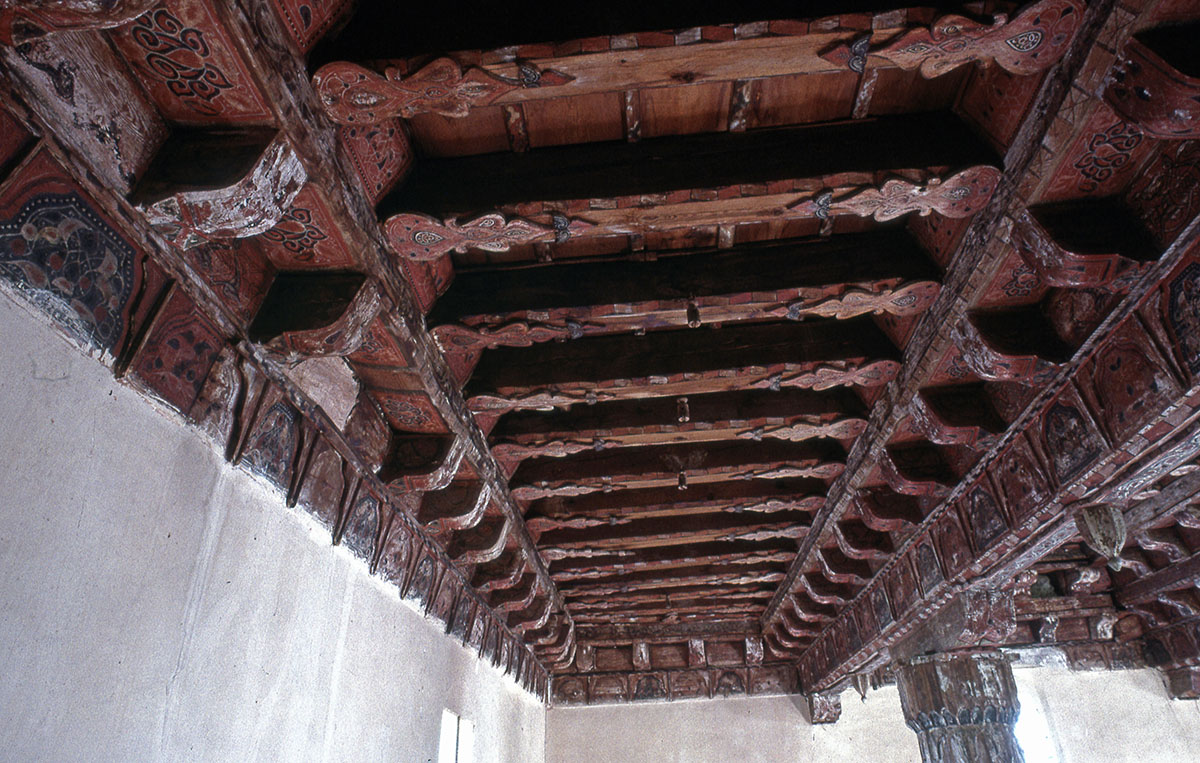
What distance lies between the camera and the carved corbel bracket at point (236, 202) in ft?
8.27

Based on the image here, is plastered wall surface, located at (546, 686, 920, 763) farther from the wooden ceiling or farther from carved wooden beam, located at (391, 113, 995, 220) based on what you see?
carved wooden beam, located at (391, 113, 995, 220)

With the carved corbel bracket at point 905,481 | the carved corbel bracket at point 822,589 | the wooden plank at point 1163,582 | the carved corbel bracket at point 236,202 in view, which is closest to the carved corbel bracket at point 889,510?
the carved corbel bracket at point 905,481

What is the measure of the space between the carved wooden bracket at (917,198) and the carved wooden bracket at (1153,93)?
1.99 ft

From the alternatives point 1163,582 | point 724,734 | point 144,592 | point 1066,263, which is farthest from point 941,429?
point 724,734

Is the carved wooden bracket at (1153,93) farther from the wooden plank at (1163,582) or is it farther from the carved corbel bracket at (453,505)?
the wooden plank at (1163,582)

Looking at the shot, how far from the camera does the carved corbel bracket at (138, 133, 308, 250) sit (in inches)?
99.2

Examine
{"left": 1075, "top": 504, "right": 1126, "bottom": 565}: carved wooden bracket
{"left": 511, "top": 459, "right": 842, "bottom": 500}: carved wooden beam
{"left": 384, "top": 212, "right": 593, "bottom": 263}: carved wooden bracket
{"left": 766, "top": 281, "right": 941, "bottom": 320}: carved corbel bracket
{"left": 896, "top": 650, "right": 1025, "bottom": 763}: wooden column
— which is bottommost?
{"left": 896, "top": 650, "right": 1025, "bottom": 763}: wooden column

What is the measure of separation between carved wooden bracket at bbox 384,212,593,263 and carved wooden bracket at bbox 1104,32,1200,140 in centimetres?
213

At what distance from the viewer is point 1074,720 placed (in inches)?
481

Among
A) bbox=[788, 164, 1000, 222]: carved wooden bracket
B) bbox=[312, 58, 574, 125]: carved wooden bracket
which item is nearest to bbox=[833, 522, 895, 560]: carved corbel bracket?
bbox=[788, 164, 1000, 222]: carved wooden bracket

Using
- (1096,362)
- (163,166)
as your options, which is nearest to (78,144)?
(163,166)

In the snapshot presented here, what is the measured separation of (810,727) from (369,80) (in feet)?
49.6

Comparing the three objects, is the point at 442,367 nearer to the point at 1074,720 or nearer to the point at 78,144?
the point at 78,144

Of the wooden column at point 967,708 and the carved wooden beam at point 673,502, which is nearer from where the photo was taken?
the wooden column at point 967,708
